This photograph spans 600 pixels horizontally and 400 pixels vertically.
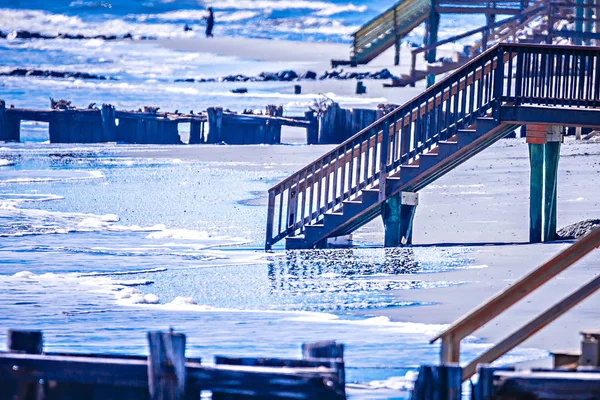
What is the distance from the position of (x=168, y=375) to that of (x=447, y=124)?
10.4 meters

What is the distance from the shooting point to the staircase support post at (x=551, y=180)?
1686cm

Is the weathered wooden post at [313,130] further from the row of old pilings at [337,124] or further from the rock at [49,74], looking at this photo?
the rock at [49,74]

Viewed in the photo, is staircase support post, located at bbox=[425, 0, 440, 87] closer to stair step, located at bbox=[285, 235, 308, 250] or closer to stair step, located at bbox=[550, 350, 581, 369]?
stair step, located at bbox=[285, 235, 308, 250]

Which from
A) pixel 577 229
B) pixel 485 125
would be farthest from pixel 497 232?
pixel 485 125

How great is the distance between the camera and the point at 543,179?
1711 cm

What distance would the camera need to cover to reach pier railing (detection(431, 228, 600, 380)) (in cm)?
795

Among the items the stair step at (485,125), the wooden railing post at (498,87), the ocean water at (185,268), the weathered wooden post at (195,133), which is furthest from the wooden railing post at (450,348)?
the weathered wooden post at (195,133)

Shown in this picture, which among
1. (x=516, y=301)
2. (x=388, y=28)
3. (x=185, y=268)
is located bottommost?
(x=185, y=268)

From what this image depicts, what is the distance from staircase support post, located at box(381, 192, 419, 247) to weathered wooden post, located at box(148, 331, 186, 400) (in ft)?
34.4

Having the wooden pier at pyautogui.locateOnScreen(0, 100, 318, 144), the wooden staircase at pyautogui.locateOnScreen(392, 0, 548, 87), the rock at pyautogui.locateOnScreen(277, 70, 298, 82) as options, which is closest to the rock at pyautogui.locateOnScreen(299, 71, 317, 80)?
the rock at pyautogui.locateOnScreen(277, 70, 298, 82)

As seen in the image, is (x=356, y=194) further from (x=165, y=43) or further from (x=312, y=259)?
(x=165, y=43)

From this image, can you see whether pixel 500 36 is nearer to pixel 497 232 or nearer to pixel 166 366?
pixel 497 232

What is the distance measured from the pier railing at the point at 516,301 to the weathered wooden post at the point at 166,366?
62.2 inches

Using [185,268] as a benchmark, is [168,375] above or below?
above
